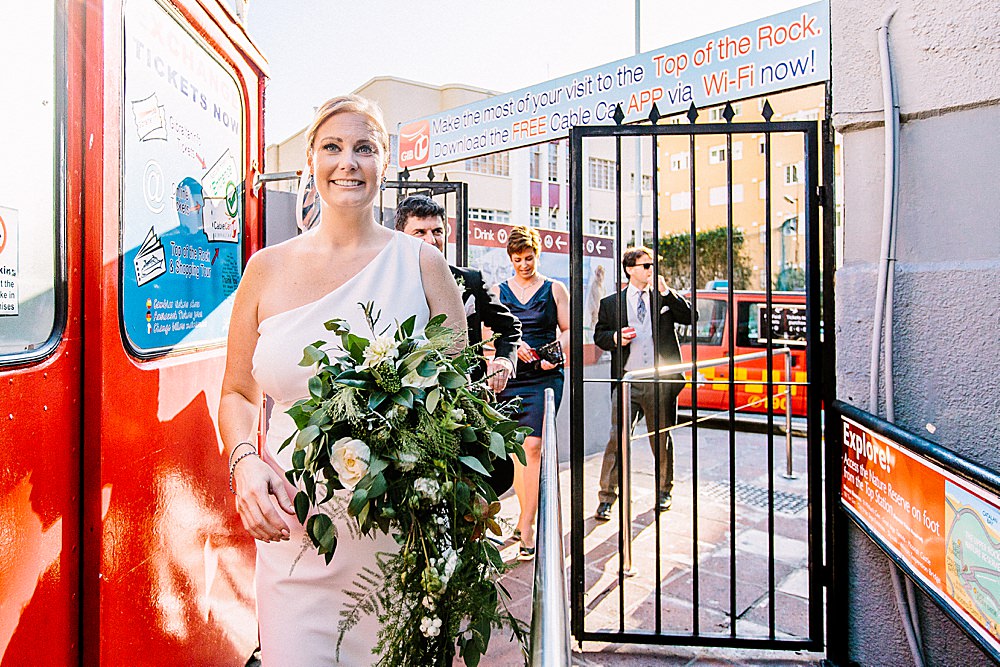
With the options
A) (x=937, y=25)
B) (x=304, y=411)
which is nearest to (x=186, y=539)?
(x=304, y=411)

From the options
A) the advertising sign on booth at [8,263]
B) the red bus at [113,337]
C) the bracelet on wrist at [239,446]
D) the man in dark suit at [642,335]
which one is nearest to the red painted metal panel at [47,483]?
the red bus at [113,337]

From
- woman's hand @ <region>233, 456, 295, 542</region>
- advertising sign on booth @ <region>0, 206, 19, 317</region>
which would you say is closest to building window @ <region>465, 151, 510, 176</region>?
woman's hand @ <region>233, 456, 295, 542</region>

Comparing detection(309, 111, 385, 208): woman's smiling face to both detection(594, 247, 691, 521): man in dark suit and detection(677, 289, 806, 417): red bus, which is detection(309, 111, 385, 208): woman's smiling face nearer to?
detection(594, 247, 691, 521): man in dark suit

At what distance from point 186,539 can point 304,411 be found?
0.92 metres

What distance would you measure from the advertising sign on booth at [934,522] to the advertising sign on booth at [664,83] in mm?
1895

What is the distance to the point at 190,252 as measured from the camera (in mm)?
2309

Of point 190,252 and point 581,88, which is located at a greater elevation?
point 581,88

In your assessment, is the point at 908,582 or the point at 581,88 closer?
the point at 908,582

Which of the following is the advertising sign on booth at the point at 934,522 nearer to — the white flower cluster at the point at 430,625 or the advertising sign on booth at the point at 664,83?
the white flower cluster at the point at 430,625

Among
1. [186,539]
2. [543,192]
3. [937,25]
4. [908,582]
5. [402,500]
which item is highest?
[543,192]

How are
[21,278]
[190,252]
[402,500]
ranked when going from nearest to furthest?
[21,278]
[402,500]
[190,252]

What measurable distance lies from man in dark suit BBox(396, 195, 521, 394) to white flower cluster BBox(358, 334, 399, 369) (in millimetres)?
2281

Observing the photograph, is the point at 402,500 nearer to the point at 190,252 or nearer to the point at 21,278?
the point at 21,278

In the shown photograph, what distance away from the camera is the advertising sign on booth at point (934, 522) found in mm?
1704
